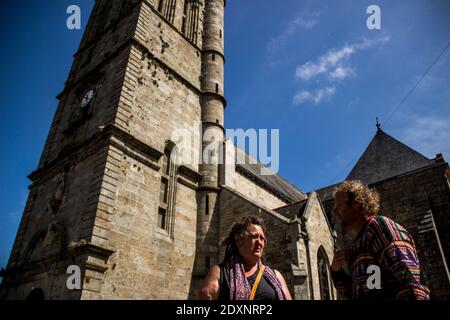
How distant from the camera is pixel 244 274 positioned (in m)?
2.62

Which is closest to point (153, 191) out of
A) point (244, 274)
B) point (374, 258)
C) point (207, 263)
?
point (207, 263)

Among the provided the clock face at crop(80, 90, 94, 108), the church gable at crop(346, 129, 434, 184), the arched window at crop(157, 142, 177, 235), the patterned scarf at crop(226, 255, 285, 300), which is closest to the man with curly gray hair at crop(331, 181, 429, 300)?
the patterned scarf at crop(226, 255, 285, 300)

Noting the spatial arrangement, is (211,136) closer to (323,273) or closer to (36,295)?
(323,273)

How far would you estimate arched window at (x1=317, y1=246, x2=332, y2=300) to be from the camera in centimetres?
1204

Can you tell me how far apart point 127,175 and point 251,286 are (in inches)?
371

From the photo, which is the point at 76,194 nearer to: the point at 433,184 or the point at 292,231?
the point at 292,231

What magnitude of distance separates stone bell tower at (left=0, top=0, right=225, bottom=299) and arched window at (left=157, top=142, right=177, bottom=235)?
4 cm

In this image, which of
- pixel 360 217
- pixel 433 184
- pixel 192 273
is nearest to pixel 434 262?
pixel 433 184

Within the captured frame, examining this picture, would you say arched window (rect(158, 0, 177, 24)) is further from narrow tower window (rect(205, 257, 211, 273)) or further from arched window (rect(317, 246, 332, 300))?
arched window (rect(317, 246, 332, 300))

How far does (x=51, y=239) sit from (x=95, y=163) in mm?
3143

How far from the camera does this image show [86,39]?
19406 mm

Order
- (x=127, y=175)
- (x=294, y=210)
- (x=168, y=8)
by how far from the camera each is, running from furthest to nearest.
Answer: (x=168, y=8) < (x=294, y=210) < (x=127, y=175)

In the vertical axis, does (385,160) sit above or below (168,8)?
below

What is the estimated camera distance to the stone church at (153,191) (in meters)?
10.2
